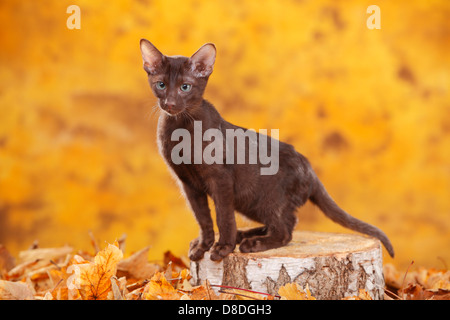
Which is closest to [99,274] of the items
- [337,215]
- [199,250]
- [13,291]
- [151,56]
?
[13,291]

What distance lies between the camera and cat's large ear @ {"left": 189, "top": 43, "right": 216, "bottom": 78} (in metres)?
1.71

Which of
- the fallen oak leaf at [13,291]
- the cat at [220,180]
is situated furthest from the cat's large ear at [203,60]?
the fallen oak leaf at [13,291]

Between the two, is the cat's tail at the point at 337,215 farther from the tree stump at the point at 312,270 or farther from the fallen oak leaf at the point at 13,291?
the fallen oak leaf at the point at 13,291

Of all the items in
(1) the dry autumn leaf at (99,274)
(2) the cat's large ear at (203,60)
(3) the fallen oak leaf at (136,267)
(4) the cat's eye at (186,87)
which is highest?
(2) the cat's large ear at (203,60)

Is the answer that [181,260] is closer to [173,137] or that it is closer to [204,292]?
[204,292]

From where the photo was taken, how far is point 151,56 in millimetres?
1736

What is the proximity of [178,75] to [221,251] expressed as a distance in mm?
695

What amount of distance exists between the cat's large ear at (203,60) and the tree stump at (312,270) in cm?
72

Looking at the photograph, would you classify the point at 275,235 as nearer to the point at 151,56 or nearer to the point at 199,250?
the point at 199,250
